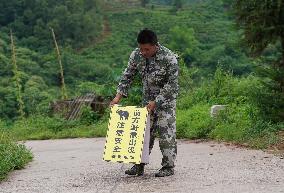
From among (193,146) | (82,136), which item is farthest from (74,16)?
(193,146)

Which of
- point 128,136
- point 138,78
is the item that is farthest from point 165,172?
point 138,78

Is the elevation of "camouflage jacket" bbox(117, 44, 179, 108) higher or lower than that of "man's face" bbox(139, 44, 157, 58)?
lower

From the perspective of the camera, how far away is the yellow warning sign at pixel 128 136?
7512mm

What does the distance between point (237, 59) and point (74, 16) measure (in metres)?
18.3

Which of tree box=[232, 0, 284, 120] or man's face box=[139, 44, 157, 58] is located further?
tree box=[232, 0, 284, 120]

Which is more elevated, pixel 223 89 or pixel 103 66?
pixel 223 89

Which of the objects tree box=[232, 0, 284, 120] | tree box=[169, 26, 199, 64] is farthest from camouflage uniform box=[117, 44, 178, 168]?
tree box=[169, 26, 199, 64]

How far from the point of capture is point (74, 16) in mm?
54500

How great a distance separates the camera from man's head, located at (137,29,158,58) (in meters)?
7.41

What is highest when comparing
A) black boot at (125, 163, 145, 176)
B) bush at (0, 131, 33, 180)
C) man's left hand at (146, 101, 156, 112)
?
man's left hand at (146, 101, 156, 112)

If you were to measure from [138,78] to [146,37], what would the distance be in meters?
10.9

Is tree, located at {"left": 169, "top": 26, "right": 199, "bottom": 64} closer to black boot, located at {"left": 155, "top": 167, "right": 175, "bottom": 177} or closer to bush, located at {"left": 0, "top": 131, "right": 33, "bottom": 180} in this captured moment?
bush, located at {"left": 0, "top": 131, "right": 33, "bottom": 180}

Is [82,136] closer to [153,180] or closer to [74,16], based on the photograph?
[153,180]

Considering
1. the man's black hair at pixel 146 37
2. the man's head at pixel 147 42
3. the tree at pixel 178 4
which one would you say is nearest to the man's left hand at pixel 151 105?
the man's head at pixel 147 42
